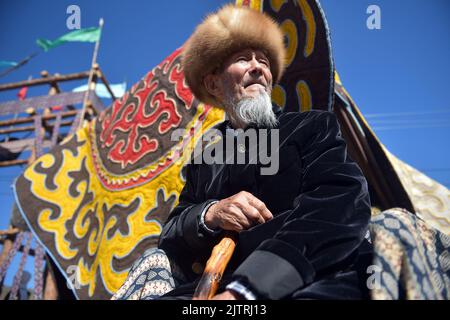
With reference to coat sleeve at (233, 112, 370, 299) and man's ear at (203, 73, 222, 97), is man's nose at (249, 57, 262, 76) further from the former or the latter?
coat sleeve at (233, 112, 370, 299)

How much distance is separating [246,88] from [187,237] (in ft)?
1.90

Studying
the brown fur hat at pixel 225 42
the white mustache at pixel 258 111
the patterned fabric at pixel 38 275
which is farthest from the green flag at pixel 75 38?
the white mustache at pixel 258 111

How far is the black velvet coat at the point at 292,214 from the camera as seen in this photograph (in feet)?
2.72

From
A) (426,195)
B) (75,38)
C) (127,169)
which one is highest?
(75,38)

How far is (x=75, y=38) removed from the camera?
8828mm

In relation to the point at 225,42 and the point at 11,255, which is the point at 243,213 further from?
the point at 11,255

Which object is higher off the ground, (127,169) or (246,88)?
(246,88)

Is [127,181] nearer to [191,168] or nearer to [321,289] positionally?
[191,168]

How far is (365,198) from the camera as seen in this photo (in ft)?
3.19

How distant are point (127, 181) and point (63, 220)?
0.75m
